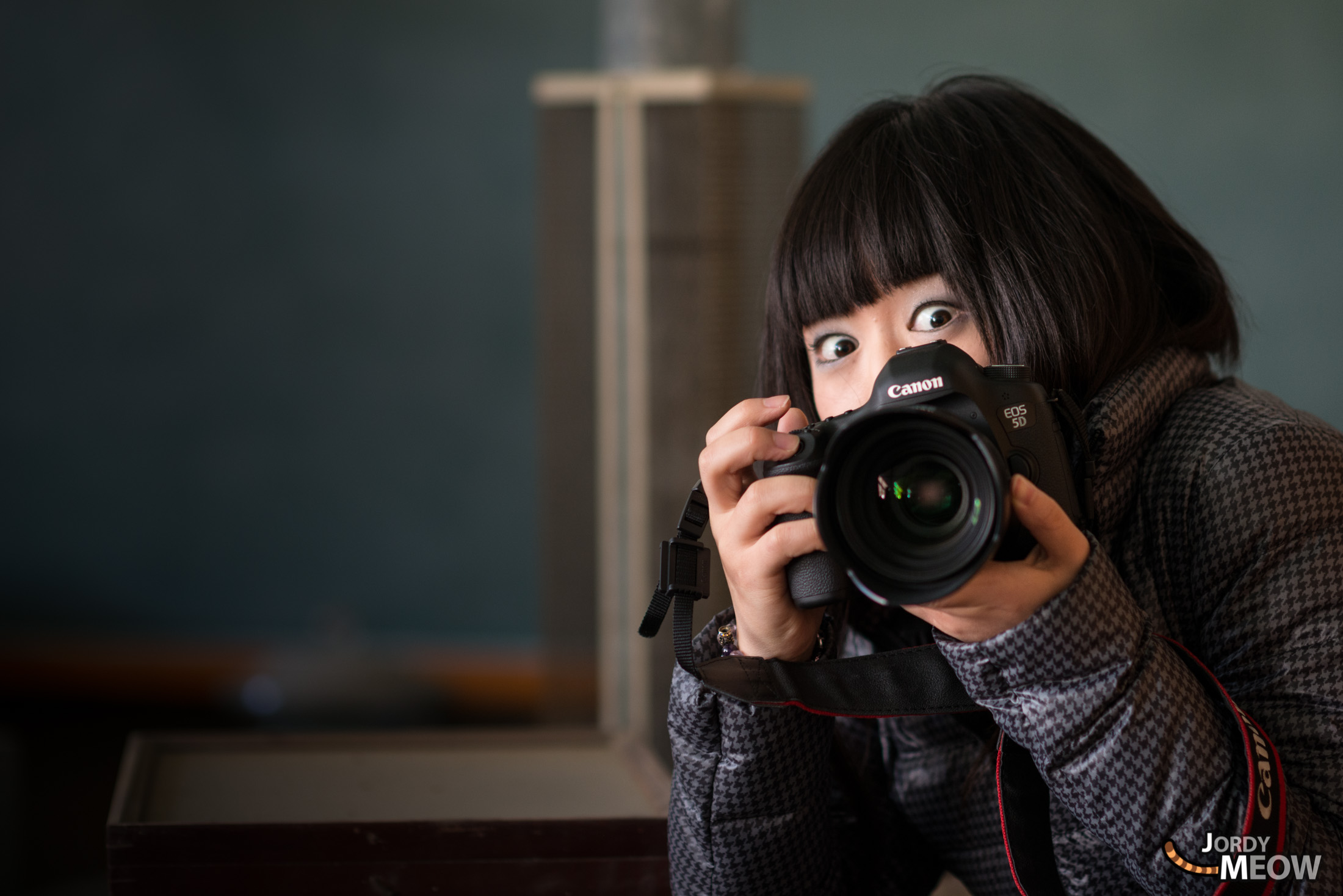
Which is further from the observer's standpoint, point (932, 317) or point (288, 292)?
point (288, 292)

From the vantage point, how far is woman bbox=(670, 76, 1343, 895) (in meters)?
0.41

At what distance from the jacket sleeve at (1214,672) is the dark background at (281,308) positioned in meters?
1.80

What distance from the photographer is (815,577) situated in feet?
1.54

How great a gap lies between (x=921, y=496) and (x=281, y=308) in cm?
199

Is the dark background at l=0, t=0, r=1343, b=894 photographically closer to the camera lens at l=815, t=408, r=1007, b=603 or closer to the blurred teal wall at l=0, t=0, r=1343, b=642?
the blurred teal wall at l=0, t=0, r=1343, b=642

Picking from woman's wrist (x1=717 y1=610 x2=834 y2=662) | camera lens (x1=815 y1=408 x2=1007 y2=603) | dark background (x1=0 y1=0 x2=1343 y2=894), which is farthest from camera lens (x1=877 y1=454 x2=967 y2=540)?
dark background (x1=0 y1=0 x2=1343 y2=894)

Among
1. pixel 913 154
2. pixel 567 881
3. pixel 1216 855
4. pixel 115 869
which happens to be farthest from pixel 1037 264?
pixel 115 869

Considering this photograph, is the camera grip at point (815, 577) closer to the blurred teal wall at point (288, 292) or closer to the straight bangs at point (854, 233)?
the straight bangs at point (854, 233)

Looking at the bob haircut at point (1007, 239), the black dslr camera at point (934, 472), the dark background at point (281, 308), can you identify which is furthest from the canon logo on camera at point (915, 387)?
the dark background at point (281, 308)

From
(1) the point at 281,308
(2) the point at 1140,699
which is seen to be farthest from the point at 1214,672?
(1) the point at 281,308

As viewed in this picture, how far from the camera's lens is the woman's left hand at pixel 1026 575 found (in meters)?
0.40

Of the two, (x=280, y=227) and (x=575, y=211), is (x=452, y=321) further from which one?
(x=575, y=211)

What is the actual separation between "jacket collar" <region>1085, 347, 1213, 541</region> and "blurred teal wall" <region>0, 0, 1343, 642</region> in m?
1.72

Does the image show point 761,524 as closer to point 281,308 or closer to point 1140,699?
point 1140,699
